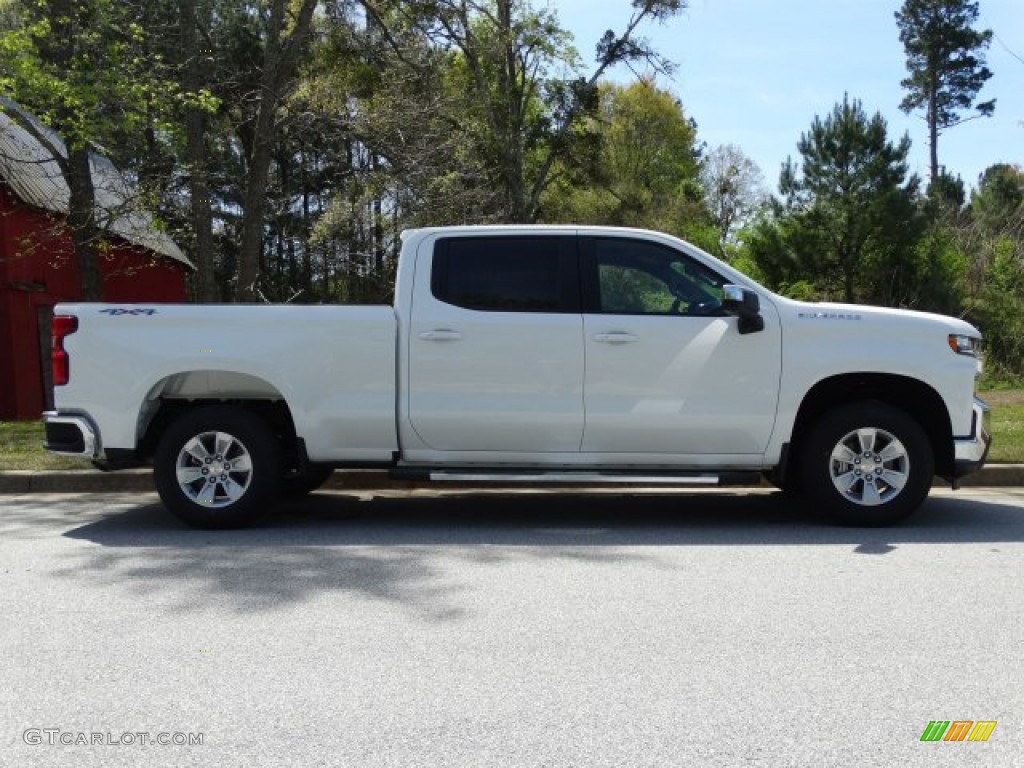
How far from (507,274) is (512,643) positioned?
325cm

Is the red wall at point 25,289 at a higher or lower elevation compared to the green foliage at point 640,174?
lower

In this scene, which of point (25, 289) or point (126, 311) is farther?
point (25, 289)

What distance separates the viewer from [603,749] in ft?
10.7

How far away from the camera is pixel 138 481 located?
8.77m

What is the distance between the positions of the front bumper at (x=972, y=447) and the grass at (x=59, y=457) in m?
2.56

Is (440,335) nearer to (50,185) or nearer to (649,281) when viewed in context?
(649,281)

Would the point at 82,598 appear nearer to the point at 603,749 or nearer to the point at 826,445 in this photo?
the point at 603,749

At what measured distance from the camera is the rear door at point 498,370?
264 inches

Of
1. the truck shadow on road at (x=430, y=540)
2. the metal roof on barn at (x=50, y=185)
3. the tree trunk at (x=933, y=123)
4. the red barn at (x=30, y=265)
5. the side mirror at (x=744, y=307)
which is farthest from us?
the tree trunk at (x=933, y=123)

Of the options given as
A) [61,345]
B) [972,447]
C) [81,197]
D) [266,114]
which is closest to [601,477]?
[972,447]

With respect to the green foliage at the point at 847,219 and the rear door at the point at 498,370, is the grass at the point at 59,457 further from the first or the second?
the green foliage at the point at 847,219

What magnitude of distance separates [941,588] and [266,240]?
39.4 metres

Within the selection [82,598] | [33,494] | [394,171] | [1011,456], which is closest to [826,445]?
[1011,456]

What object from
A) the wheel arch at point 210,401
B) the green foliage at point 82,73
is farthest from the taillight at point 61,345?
the green foliage at point 82,73
